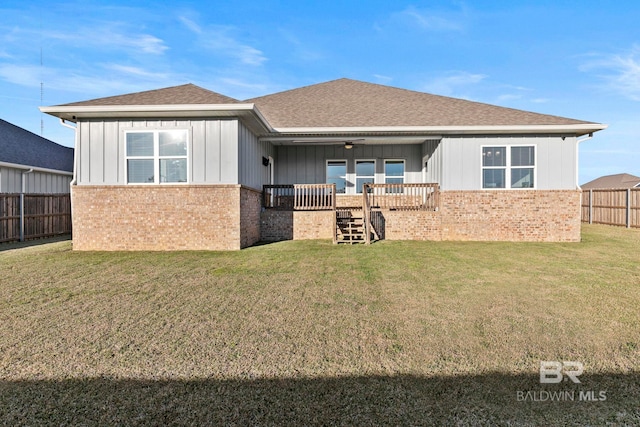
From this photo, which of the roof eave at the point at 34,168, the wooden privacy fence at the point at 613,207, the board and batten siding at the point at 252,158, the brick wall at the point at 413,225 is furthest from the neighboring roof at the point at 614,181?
the roof eave at the point at 34,168

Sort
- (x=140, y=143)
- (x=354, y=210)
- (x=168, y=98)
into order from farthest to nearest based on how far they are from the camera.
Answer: (x=354, y=210) < (x=140, y=143) < (x=168, y=98)

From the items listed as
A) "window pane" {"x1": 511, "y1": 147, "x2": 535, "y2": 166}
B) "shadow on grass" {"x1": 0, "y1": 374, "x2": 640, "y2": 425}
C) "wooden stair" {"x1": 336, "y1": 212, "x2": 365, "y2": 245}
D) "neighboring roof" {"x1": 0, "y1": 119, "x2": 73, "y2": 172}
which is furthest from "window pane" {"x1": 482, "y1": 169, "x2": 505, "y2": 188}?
"neighboring roof" {"x1": 0, "y1": 119, "x2": 73, "y2": 172}

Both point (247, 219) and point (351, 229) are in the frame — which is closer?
Answer: point (247, 219)

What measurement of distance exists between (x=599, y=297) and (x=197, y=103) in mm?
8734

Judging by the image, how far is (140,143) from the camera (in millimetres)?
8969

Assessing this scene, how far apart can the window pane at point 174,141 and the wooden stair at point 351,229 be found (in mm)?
4950

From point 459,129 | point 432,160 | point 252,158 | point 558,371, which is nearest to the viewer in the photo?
point 558,371

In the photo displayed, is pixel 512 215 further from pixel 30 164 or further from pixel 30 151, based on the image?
pixel 30 151

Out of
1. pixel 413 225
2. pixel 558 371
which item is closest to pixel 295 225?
pixel 413 225

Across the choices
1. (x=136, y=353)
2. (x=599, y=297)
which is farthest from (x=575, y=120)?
(x=136, y=353)

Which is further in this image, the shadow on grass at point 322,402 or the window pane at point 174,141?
the window pane at point 174,141

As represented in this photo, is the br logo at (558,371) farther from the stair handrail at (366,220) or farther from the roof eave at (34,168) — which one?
the roof eave at (34,168)

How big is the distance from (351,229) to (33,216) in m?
11.2

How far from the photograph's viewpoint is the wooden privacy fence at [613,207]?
48.8 ft
